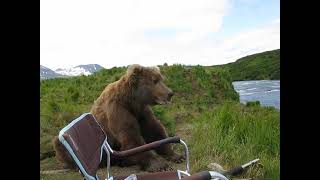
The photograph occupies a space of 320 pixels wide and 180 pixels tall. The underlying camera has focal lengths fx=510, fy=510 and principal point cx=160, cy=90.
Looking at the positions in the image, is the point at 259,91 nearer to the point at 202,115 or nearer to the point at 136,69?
the point at 202,115

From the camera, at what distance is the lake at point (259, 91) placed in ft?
13.0

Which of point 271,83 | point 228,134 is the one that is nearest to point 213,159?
point 228,134

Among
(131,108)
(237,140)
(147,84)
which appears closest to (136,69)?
(147,84)

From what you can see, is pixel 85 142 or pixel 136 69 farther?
pixel 136 69

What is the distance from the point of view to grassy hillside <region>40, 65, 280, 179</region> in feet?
13.0

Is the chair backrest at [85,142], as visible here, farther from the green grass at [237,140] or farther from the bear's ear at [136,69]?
the green grass at [237,140]

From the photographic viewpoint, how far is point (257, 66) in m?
4.70

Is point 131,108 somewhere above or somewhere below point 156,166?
above

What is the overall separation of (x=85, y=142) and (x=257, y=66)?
2867mm

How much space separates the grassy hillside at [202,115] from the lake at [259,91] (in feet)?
0.32
